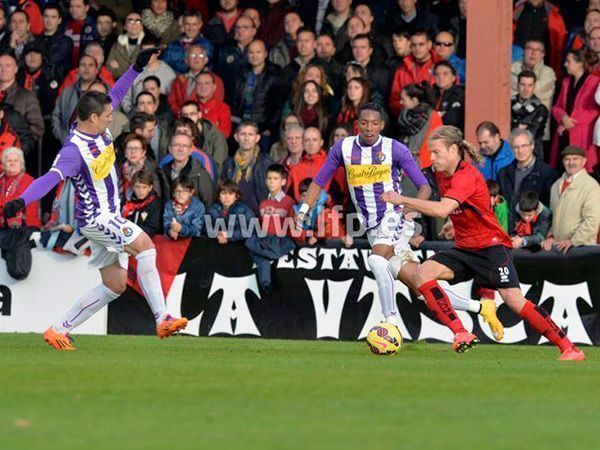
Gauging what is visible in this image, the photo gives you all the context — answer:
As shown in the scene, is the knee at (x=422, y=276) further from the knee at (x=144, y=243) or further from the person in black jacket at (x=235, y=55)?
the person in black jacket at (x=235, y=55)

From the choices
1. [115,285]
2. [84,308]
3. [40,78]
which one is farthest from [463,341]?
[40,78]

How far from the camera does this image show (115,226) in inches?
490

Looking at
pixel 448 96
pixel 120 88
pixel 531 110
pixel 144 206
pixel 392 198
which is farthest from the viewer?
pixel 448 96

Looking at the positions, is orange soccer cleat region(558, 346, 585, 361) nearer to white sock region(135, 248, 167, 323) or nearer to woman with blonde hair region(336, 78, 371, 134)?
white sock region(135, 248, 167, 323)

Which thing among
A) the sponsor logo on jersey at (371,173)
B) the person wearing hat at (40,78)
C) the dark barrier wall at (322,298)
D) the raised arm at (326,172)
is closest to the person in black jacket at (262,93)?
the dark barrier wall at (322,298)

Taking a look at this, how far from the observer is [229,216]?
15.6m

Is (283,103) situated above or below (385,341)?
above

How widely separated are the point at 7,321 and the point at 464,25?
644 cm

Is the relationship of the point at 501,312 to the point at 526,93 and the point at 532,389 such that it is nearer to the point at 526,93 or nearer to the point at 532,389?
Result: the point at 526,93

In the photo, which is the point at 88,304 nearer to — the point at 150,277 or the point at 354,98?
the point at 150,277

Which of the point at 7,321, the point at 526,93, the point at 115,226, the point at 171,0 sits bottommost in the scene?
the point at 7,321

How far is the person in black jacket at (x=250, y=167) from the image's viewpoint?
16297mm

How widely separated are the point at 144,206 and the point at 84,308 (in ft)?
10.3

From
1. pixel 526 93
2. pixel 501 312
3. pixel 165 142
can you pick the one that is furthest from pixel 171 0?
pixel 501 312
